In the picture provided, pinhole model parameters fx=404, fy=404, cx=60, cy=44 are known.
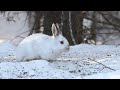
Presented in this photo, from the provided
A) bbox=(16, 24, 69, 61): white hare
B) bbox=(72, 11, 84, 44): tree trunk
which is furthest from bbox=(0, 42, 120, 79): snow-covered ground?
bbox=(72, 11, 84, 44): tree trunk

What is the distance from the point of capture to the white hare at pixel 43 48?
16.5 ft

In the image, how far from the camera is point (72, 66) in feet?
15.0

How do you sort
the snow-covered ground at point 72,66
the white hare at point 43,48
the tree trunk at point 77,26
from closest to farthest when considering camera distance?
1. the snow-covered ground at point 72,66
2. the white hare at point 43,48
3. the tree trunk at point 77,26

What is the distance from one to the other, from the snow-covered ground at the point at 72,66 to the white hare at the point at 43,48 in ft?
0.45

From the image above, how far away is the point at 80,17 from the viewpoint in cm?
798

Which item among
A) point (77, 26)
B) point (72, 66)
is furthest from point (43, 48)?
point (77, 26)

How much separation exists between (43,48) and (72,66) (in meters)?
0.64

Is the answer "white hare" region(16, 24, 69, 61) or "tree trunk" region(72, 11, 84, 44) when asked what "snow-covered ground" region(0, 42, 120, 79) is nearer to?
"white hare" region(16, 24, 69, 61)

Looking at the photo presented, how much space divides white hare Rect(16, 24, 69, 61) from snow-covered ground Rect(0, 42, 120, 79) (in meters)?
0.14

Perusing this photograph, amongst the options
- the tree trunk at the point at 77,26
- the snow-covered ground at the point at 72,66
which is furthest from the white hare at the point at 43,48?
the tree trunk at the point at 77,26

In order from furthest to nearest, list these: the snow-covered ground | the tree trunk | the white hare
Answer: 1. the tree trunk
2. the white hare
3. the snow-covered ground

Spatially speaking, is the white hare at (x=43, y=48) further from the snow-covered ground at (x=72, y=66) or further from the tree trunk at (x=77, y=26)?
the tree trunk at (x=77, y=26)

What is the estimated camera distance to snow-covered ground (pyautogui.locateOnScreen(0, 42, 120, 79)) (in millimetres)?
3883
